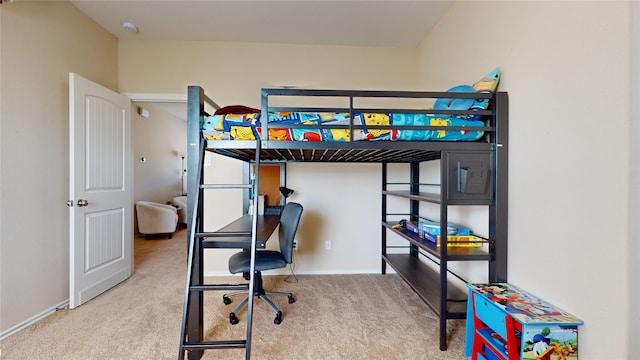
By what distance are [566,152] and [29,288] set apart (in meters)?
3.68

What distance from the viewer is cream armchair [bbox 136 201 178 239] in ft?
14.8

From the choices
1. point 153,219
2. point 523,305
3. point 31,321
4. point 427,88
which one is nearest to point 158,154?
point 153,219

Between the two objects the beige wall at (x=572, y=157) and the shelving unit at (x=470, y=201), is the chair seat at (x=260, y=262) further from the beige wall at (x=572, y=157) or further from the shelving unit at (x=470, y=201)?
the beige wall at (x=572, y=157)

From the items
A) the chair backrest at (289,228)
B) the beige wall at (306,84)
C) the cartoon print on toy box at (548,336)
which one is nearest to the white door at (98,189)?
the beige wall at (306,84)

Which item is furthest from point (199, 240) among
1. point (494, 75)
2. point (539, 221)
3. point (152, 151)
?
point (152, 151)

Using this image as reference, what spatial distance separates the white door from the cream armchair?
1.81m

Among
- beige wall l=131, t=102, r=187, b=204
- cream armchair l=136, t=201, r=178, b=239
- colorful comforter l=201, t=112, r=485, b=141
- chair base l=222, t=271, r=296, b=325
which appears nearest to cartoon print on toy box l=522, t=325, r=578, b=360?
colorful comforter l=201, t=112, r=485, b=141

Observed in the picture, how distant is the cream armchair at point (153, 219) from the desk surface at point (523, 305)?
4.77 metres

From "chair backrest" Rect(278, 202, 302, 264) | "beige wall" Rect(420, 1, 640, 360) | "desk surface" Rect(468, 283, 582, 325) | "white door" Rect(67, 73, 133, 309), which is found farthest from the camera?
"white door" Rect(67, 73, 133, 309)

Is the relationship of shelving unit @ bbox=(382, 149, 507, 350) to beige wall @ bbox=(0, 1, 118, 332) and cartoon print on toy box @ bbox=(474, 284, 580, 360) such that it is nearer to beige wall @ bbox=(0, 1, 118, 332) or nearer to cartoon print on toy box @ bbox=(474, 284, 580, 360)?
cartoon print on toy box @ bbox=(474, 284, 580, 360)

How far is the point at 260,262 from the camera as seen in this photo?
2.04 meters

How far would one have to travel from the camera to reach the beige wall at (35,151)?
1807 mm

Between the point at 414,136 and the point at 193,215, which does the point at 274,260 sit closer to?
the point at 193,215

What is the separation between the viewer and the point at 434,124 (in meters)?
1.63
